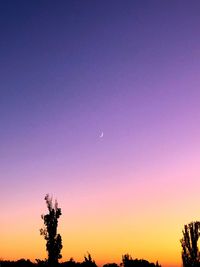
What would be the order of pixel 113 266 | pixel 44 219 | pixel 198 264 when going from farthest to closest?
pixel 113 266, pixel 44 219, pixel 198 264

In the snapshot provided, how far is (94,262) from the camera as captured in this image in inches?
840

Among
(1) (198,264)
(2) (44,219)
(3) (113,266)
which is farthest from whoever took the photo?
(3) (113,266)

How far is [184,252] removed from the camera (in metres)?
19.1

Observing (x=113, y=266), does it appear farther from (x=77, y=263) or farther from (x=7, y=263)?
(x=7, y=263)

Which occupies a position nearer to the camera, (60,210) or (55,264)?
(55,264)

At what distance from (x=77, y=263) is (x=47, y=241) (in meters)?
3.09

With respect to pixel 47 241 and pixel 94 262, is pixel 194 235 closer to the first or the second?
pixel 94 262

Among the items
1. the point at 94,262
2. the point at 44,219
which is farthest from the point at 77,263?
the point at 44,219

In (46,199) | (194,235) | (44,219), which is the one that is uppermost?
(46,199)

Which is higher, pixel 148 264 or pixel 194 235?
pixel 194 235

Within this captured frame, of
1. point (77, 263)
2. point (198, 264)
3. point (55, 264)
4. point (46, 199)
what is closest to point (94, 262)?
point (77, 263)

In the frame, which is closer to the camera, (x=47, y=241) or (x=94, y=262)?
(x=47, y=241)

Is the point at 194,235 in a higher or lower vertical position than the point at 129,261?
higher

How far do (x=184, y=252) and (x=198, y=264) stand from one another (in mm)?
1024
